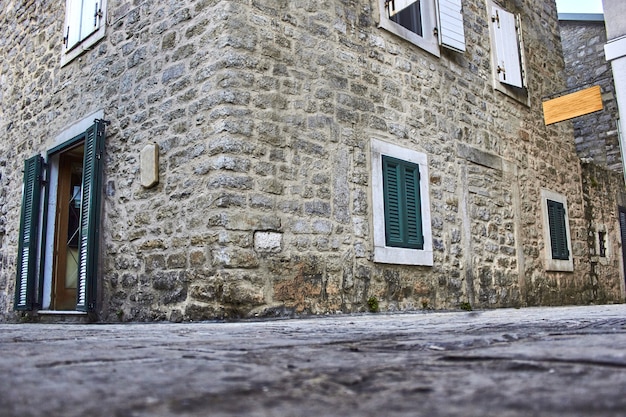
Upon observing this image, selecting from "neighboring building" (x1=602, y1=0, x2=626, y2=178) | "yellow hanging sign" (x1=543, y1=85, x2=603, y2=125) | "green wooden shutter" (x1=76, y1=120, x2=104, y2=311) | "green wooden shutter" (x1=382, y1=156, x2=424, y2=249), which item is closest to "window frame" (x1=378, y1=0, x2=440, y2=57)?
"green wooden shutter" (x1=382, y1=156, x2=424, y2=249)

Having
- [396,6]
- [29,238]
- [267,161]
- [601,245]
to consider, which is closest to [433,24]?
[396,6]

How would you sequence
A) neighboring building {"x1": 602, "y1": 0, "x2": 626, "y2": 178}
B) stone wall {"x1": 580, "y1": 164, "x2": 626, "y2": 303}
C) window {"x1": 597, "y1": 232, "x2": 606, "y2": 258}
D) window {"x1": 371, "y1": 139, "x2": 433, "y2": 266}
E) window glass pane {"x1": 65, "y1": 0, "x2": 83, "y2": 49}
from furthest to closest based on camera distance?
window {"x1": 597, "y1": 232, "x2": 606, "y2": 258}, stone wall {"x1": 580, "y1": 164, "x2": 626, "y2": 303}, window glass pane {"x1": 65, "y1": 0, "x2": 83, "y2": 49}, window {"x1": 371, "y1": 139, "x2": 433, "y2": 266}, neighboring building {"x1": 602, "y1": 0, "x2": 626, "y2": 178}

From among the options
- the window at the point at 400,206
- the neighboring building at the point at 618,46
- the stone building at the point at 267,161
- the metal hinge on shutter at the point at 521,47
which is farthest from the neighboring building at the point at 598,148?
the window at the point at 400,206

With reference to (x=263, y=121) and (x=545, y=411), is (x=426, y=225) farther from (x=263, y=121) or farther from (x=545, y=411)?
(x=545, y=411)

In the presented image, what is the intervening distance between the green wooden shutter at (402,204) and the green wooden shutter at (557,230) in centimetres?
289

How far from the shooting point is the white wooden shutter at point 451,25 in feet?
22.2

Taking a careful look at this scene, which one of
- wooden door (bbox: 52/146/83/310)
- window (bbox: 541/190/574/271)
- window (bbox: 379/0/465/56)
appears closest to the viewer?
window (bbox: 379/0/465/56)

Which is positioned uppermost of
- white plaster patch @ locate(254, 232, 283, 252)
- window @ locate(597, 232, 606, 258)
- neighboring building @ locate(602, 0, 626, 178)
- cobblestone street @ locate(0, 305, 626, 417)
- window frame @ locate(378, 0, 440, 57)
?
window frame @ locate(378, 0, 440, 57)

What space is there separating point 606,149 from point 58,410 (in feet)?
37.6

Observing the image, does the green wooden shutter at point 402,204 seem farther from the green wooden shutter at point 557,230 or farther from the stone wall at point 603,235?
the stone wall at point 603,235

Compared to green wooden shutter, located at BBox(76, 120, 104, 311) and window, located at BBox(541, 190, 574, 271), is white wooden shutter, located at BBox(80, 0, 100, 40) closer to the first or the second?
green wooden shutter, located at BBox(76, 120, 104, 311)

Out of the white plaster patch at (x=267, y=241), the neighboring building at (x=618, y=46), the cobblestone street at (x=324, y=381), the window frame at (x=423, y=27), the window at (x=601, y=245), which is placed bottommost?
the cobblestone street at (x=324, y=381)

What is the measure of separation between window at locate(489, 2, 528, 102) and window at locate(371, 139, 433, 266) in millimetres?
2173

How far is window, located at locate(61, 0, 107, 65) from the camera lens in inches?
241
